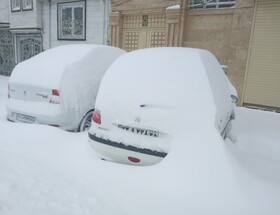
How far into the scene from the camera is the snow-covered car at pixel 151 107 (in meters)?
2.85

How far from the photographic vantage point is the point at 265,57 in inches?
306

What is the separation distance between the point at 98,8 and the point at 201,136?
10.1 meters

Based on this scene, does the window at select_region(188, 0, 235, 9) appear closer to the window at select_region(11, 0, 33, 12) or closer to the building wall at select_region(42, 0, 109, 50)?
the building wall at select_region(42, 0, 109, 50)

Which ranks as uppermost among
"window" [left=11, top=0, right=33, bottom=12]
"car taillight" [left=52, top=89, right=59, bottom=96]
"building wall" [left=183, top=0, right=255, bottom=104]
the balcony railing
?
"window" [left=11, top=0, right=33, bottom=12]

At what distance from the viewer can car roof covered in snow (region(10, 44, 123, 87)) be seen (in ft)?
14.4

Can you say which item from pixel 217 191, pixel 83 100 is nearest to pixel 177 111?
pixel 217 191

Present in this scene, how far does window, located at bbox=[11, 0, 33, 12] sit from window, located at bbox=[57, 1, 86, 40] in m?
2.29

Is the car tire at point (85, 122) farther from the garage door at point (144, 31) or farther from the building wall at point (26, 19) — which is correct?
the building wall at point (26, 19)

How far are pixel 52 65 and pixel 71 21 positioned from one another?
8781 millimetres

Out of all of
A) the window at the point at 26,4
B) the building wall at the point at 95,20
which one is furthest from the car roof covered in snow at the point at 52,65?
the window at the point at 26,4

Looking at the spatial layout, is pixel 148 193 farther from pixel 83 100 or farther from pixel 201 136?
pixel 83 100

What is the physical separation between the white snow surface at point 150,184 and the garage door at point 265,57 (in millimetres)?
4952

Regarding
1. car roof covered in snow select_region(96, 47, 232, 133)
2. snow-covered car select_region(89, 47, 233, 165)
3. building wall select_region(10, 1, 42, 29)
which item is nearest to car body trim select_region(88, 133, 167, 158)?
snow-covered car select_region(89, 47, 233, 165)

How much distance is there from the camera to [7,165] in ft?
10.6
